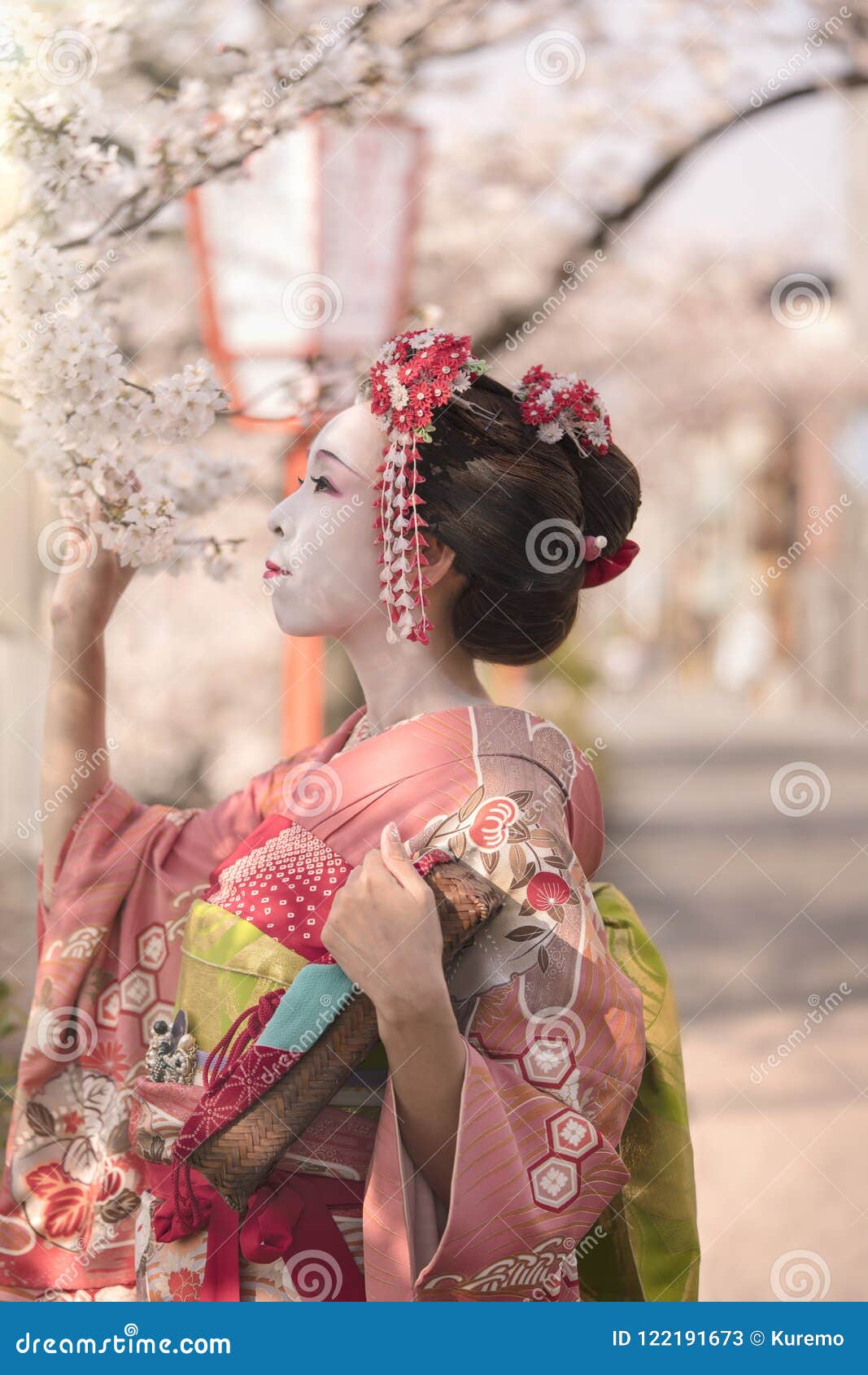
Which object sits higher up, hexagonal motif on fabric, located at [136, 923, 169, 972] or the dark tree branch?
the dark tree branch

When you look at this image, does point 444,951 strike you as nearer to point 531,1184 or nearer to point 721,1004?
point 531,1184

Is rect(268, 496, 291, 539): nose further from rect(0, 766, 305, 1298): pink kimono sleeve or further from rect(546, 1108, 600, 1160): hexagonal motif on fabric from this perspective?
rect(546, 1108, 600, 1160): hexagonal motif on fabric

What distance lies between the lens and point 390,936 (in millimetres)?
1360

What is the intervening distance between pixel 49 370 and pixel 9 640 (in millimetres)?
996

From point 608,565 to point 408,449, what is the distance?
35 cm

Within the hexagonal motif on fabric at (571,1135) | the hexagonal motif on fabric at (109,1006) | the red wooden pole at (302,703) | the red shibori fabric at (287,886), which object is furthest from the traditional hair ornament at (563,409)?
the red wooden pole at (302,703)

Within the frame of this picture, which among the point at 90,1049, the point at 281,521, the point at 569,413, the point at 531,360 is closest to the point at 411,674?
the point at 281,521

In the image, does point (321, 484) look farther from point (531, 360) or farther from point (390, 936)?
point (531, 360)

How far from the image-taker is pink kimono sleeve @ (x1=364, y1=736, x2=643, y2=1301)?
1392 millimetres

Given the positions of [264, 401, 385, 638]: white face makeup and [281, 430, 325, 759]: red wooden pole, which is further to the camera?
[281, 430, 325, 759]: red wooden pole

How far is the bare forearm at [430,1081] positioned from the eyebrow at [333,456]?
2.29 ft

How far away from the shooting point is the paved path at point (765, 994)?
352 cm

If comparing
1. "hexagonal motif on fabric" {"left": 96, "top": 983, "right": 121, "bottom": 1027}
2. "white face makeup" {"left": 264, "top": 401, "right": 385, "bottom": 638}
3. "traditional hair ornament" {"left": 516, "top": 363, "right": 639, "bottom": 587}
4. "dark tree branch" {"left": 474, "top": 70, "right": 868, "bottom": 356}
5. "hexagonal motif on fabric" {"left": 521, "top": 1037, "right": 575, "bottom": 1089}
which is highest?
"dark tree branch" {"left": 474, "top": 70, "right": 868, "bottom": 356}

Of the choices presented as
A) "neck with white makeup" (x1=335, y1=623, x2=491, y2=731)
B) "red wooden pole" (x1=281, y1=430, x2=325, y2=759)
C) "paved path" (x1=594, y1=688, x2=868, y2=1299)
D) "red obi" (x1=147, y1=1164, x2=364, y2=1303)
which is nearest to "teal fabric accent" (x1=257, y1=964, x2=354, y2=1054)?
"red obi" (x1=147, y1=1164, x2=364, y2=1303)
